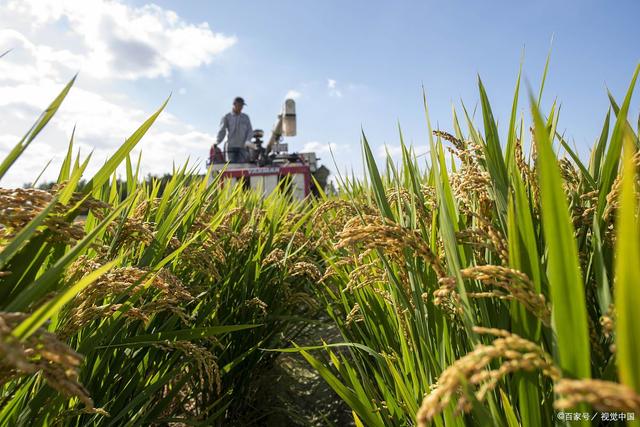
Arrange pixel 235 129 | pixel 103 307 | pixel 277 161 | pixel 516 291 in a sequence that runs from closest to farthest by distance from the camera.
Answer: pixel 516 291 < pixel 103 307 < pixel 235 129 < pixel 277 161

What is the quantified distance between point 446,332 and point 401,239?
0.85 feet

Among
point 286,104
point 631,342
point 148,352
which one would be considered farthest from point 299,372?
point 286,104

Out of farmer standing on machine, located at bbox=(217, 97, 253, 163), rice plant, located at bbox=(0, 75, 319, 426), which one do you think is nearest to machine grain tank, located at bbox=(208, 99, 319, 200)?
farmer standing on machine, located at bbox=(217, 97, 253, 163)

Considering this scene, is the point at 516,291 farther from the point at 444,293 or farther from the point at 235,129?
the point at 235,129

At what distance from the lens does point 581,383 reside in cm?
32

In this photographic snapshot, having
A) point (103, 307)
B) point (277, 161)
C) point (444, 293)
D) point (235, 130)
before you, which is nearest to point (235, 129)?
point (235, 130)

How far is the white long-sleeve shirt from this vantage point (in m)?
11.0

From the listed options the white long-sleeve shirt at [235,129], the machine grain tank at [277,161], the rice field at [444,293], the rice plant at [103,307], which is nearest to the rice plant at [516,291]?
the rice field at [444,293]

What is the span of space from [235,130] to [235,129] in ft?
0.09

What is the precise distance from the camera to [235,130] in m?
11.1

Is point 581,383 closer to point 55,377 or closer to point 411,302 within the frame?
point 55,377

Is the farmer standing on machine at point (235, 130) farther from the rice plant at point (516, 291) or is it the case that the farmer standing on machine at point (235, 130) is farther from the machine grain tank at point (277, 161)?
the rice plant at point (516, 291)

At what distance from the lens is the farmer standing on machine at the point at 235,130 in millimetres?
11023

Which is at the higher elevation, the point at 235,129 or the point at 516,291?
the point at 235,129
